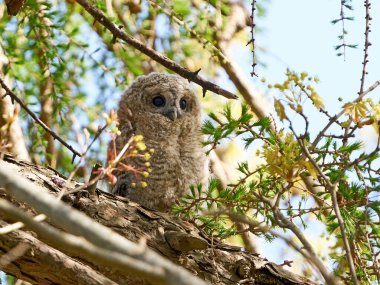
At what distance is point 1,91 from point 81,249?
2.99 metres

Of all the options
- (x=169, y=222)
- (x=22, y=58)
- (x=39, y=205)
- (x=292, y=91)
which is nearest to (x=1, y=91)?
(x=22, y=58)

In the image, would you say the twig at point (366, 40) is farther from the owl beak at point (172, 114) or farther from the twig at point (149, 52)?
the owl beak at point (172, 114)

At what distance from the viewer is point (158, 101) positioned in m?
4.49

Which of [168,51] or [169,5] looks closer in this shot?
[169,5]

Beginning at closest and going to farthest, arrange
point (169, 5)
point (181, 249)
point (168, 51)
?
point (181, 249), point (169, 5), point (168, 51)

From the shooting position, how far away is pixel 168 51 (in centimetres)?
488

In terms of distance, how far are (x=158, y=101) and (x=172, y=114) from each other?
0.73 feet

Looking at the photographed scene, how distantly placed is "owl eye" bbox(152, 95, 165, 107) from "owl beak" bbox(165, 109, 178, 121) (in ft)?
0.45

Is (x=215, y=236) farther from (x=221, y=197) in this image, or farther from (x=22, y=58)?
(x=22, y=58)

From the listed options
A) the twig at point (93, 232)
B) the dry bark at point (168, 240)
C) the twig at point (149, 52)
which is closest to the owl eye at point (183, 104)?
the twig at point (149, 52)

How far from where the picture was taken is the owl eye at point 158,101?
177 inches

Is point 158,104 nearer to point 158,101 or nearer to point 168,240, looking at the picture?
point 158,101

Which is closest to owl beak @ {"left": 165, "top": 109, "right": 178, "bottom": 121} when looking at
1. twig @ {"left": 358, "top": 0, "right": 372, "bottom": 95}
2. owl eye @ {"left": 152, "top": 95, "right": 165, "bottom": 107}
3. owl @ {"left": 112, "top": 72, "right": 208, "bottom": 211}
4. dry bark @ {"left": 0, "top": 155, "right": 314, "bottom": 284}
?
owl @ {"left": 112, "top": 72, "right": 208, "bottom": 211}

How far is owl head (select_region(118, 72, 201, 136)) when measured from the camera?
433cm
